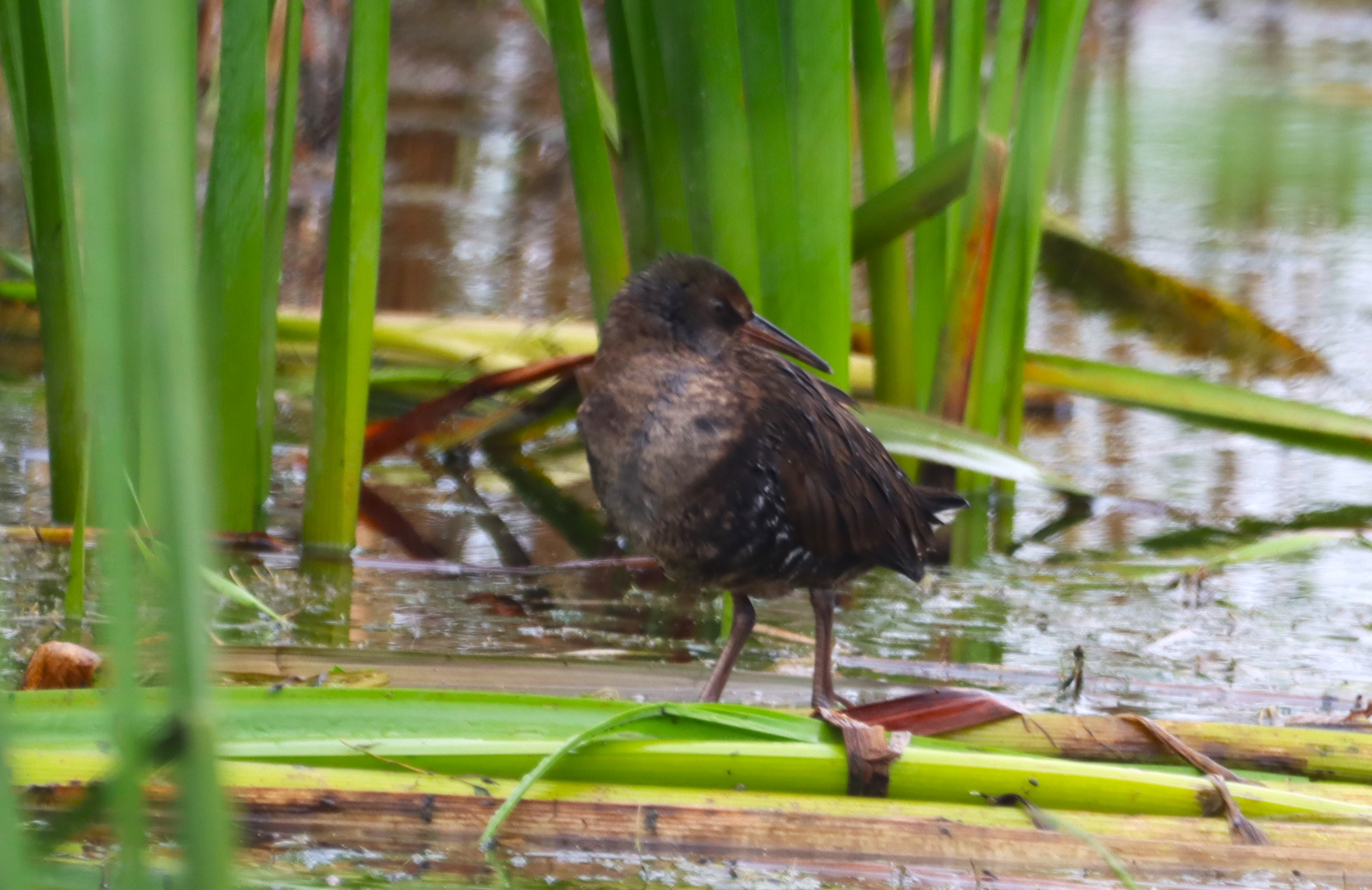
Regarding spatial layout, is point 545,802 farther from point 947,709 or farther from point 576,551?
point 576,551

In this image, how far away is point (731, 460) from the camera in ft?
6.98

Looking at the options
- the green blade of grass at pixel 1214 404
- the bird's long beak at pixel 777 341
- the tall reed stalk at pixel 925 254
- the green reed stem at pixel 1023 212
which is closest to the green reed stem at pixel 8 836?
the bird's long beak at pixel 777 341

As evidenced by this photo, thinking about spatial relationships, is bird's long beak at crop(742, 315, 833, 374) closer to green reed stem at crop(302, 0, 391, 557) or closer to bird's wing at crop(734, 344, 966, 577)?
bird's wing at crop(734, 344, 966, 577)

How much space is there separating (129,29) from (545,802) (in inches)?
48.5

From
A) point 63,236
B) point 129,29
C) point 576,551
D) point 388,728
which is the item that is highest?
point 129,29

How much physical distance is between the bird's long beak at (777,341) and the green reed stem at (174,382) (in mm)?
1805

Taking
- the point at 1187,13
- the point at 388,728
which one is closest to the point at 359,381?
the point at 388,728

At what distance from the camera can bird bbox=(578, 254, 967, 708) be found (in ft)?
6.96

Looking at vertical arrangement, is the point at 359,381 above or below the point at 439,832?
above

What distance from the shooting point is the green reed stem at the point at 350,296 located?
2.55 m

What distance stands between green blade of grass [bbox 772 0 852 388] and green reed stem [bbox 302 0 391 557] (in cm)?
68

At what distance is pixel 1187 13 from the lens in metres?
15.5

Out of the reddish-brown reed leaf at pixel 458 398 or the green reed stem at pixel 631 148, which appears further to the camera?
the reddish-brown reed leaf at pixel 458 398

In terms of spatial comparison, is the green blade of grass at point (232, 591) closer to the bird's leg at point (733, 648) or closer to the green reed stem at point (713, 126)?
the bird's leg at point (733, 648)
